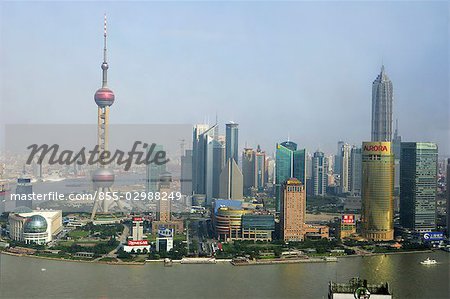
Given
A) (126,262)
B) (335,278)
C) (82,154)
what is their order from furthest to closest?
(82,154) < (126,262) < (335,278)

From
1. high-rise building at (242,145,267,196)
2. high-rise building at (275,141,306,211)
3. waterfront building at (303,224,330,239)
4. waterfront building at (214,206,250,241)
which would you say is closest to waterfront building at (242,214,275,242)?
waterfront building at (214,206,250,241)

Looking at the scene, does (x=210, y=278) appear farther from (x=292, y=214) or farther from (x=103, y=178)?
(x=103, y=178)

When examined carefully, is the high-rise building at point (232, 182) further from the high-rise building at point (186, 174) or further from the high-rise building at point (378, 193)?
the high-rise building at point (378, 193)

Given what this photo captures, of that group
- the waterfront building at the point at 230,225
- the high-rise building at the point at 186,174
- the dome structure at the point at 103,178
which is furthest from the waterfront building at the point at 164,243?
the high-rise building at the point at 186,174

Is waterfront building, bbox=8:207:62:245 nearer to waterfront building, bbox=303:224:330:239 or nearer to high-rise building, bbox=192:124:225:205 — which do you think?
waterfront building, bbox=303:224:330:239

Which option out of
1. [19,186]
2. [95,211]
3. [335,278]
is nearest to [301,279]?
[335,278]

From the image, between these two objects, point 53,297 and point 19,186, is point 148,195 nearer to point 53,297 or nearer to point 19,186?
point 19,186
